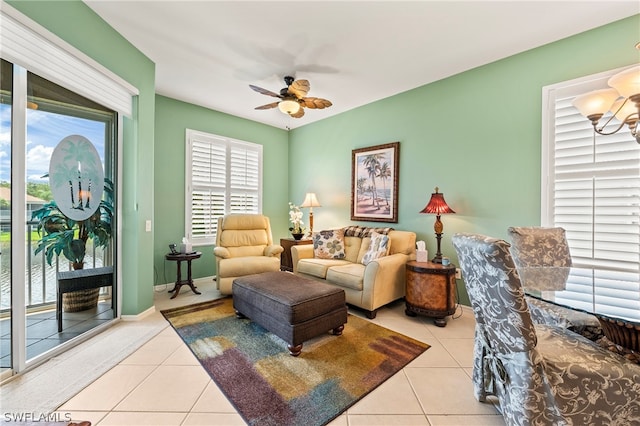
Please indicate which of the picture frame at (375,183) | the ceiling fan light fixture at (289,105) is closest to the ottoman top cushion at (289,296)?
the picture frame at (375,183)

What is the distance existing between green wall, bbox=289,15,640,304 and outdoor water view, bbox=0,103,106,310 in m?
3.59

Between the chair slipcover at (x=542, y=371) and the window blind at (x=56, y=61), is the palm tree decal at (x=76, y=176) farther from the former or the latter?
the chair slipcover at (x=542, y=371)

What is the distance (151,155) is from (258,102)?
1847 mm

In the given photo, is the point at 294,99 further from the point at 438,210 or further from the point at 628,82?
the point at 628,82

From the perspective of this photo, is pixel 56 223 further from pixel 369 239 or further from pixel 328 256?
pixel 369 239

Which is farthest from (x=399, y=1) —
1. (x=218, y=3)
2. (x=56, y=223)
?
(x=56, y=223)

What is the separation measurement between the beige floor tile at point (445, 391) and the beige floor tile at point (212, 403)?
1.21 meters

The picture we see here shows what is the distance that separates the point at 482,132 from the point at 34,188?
4.27 metres

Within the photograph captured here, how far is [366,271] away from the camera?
291cm

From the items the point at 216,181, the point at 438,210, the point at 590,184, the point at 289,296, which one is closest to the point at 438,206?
the point at 438,210

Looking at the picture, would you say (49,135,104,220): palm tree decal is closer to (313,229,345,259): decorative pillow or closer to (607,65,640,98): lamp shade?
(313,229,345,259): decorative pillow

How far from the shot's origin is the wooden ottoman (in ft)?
7.00

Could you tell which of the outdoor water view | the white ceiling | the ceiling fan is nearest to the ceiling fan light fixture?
the ceiling fan

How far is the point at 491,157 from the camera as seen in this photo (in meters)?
2.92
